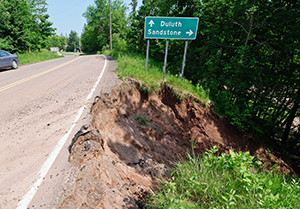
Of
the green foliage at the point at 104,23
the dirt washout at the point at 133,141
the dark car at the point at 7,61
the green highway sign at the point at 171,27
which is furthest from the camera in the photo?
the green foliage at the point at 104,23

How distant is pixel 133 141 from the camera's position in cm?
555

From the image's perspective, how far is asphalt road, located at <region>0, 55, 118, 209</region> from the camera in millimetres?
2352

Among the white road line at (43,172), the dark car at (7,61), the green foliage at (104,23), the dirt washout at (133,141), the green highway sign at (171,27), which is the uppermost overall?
the green foliage at (104,23)

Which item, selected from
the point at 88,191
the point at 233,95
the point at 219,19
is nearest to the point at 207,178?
the point at 88,191

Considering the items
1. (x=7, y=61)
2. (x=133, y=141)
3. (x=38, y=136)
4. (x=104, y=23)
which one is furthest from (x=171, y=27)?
(x=104, y=23)

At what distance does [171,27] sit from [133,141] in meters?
6.65

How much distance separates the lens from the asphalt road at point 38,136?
7.72 feet

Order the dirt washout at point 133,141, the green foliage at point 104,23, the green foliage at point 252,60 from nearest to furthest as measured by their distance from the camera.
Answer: the dirt washout at point 133,141 < the green foliage at point 252,60 < the green foliage at point 104,23

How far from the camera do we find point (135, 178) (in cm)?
354

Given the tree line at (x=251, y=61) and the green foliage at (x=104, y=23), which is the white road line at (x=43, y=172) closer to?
the tree line at (x=251, y=61)

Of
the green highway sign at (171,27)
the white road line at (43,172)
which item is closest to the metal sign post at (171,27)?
the green highway sign at (171,27)

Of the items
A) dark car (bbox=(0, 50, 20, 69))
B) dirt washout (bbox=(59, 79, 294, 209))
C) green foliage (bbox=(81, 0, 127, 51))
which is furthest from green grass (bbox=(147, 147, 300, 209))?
green foliage (bbox=(81, 0, 127, 51))

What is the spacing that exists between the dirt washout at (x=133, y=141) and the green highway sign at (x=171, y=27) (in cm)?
304

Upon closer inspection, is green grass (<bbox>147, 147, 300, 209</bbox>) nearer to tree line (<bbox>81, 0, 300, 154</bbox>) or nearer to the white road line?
the white road line
